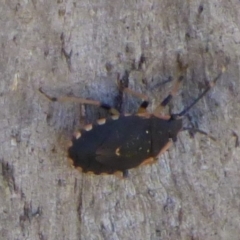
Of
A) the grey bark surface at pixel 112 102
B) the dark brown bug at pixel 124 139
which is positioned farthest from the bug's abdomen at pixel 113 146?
the grey bark surface at pixel 112 102

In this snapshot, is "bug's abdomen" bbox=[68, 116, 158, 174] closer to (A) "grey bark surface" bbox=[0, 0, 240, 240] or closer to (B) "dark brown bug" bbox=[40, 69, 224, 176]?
(B) "dark brown bug" bbox=[40, 69, 224, 176]

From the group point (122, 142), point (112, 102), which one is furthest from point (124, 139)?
point (112, 102)

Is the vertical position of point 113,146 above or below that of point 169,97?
below

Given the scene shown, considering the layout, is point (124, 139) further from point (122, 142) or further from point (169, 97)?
point (169, 97)

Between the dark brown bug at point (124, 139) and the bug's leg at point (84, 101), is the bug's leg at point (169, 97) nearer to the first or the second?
the dark brown bug at point (124, 139)

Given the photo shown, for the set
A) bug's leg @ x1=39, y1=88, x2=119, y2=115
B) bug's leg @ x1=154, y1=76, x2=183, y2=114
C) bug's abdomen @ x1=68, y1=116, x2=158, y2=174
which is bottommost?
bug's abdomen @ x1=68, y1=116, x2=158, y2=174

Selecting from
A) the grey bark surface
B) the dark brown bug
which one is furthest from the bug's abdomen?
the grey bark surface
